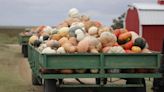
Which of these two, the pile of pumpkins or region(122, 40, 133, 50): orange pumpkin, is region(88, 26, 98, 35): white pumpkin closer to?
the pile of pumpkins

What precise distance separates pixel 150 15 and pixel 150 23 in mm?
971

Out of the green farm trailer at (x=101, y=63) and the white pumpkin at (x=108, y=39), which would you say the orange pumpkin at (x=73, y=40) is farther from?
the green farm trailer at (x=101, y=63)

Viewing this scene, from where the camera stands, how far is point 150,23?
134ft

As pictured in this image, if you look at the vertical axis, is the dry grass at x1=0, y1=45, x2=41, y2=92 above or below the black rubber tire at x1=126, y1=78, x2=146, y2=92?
below

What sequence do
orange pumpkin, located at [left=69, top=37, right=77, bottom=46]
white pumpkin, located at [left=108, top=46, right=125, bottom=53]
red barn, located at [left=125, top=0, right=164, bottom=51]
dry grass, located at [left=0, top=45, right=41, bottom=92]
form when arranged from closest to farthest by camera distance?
1. white pumpkin, located at [left=108, top=46, right=125, bottom=53]
2. orange pumpkin, located at [left=69, top=37, right=77, bottom=46]
3. dry grass, located at [left=0, top=45, right=41, bottom=92]
4. red barn, located at [left=125, top=0, right=164, bottom=51]

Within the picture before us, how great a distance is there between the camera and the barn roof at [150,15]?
134 feet

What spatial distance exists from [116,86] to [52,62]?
153cm

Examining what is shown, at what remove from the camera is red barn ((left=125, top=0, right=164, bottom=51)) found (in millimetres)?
39812

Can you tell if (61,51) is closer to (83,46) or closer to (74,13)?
(83,46)

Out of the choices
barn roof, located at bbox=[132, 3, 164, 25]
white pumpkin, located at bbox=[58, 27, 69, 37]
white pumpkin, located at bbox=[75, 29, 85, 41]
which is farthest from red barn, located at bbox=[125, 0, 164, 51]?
white pumpkin, located at bbox=[75, 29, 85, 41]

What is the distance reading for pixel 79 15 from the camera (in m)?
14.4

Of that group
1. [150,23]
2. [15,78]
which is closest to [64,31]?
[15,78]

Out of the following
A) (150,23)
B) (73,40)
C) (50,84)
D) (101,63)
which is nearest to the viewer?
(101,63)

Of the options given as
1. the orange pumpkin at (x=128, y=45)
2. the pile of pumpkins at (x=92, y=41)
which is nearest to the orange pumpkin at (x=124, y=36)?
the pile of pumpkins at (x=92, y=41)
